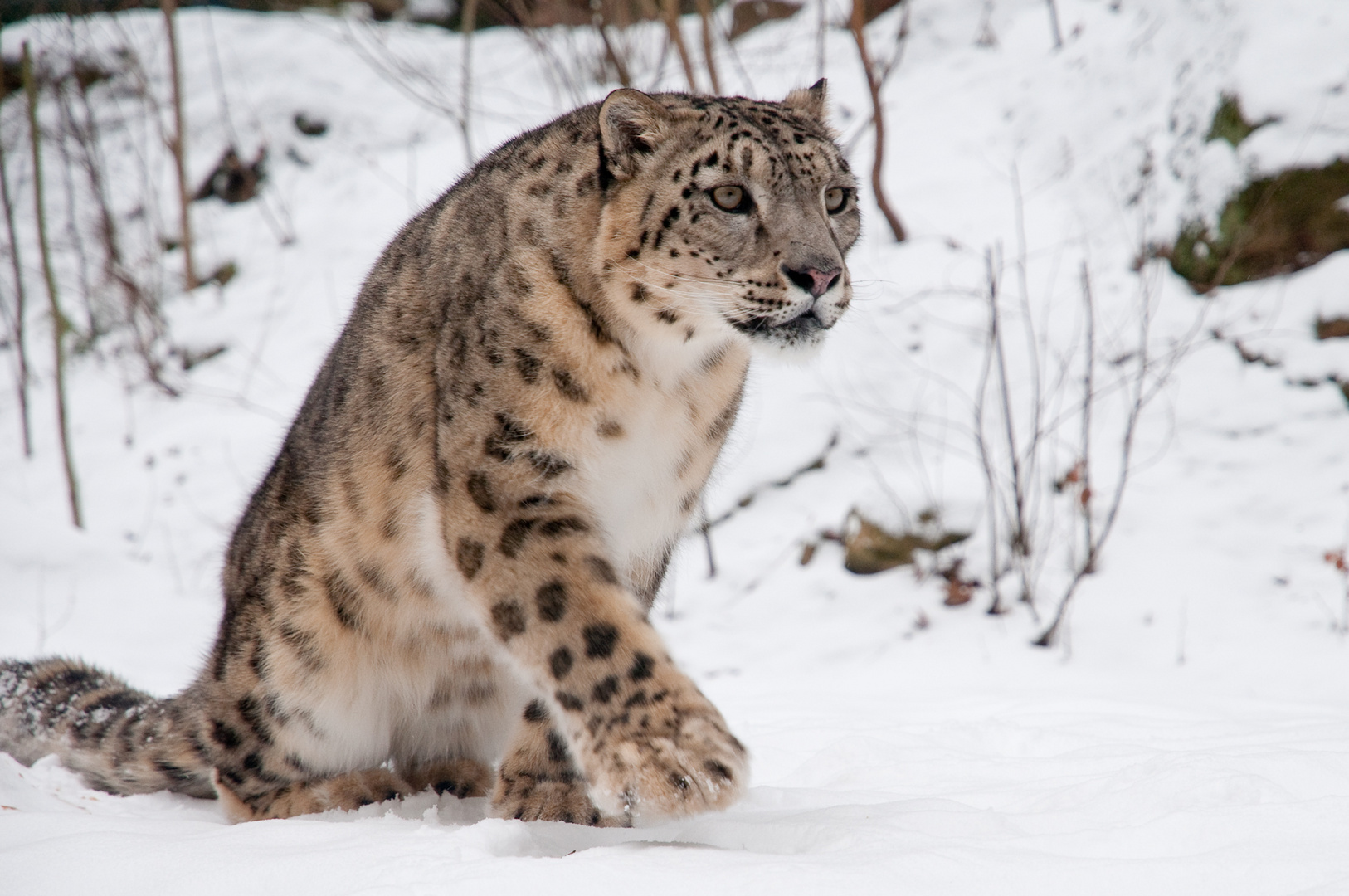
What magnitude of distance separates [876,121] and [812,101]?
5570 mm

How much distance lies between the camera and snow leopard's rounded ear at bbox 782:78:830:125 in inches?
149

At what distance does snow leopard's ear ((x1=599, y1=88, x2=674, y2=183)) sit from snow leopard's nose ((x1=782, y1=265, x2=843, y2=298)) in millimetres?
568

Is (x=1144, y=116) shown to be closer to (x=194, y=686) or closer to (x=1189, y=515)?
(x=1189, y=515)

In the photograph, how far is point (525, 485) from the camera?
118 inches

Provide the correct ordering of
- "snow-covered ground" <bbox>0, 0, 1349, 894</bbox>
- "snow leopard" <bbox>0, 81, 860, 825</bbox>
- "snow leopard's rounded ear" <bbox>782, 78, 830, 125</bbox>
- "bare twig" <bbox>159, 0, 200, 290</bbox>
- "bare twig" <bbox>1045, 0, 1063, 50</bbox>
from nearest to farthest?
1. "snow-covered ground" <bbox>0, 0, 1349, 894</bbox>
2. "snow leopard" <bbox>0, 81, 860, 825</bbox>
3. "snow leopard's rounded ear" <bbox>782, 78, 830, 125</bbox>
4. "bare twig" <bbox>1045, 0, 1063, 50</bbox>
5. "bare twig" <bbox>159, 0, 200, 290</bbox>

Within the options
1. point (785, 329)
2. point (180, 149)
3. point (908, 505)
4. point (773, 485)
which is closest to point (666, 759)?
point (785, 329)

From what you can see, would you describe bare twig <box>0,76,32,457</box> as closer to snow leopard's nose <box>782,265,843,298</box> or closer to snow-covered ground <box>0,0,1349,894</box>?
snow-covered ground <box>0,0,1349,894</box>

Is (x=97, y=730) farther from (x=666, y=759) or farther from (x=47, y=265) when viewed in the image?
(x=47, y=265)

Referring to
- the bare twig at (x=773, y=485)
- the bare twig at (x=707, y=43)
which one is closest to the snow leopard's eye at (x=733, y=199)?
the bare twig at (x=773, y=485)

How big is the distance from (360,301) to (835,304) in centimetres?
166

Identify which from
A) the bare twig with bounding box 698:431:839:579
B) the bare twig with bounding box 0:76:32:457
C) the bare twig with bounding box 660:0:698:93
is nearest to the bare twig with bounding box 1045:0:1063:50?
the bare twig with bounding box 660:0:698:93

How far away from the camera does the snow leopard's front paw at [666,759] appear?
8.65 feet

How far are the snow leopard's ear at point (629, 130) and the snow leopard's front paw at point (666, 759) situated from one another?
4.73 ft

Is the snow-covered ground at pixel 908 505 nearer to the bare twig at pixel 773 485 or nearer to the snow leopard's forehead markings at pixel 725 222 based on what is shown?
the bare twig at pixel 773 485
